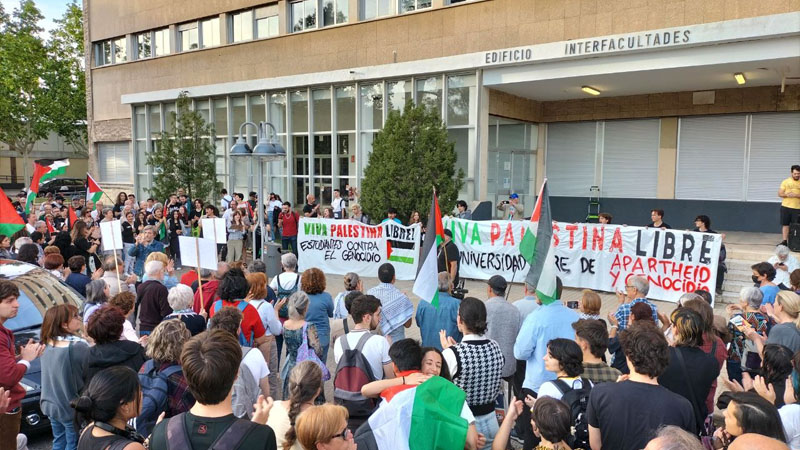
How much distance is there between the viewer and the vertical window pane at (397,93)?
20172 millimetres

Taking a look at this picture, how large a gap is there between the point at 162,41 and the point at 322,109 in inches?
448

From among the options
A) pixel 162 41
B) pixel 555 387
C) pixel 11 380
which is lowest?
pixel 11 380

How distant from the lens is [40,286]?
23.5 ft

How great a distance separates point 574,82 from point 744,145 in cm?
602

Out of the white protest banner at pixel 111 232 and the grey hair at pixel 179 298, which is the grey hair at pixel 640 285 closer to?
the grey hair at pixel 179 298

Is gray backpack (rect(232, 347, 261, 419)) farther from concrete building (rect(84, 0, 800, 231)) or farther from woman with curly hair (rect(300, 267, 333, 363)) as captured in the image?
concrete building (rect(84, 0, 800, 231))

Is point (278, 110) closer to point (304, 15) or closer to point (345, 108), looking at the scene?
point (345, 108)

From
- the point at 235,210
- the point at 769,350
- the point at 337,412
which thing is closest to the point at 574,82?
the point at 235,210

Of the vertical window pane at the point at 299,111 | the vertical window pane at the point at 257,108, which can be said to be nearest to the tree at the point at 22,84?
the vertical window pane at the point at 257,108

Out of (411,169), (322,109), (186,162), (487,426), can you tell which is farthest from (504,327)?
(186,162)

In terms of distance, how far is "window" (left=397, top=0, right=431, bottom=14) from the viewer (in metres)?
19.4

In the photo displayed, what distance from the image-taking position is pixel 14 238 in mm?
11469

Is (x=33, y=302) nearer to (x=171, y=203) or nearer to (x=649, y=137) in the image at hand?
(x=171, y=203)

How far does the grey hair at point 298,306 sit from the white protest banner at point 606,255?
240 inches
